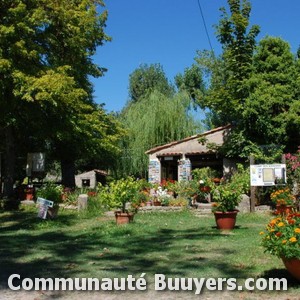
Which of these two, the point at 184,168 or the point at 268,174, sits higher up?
the point at 184,168

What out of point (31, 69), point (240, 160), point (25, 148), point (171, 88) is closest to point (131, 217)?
point (31, 69)

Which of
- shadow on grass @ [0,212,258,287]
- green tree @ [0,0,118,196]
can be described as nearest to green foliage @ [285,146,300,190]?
shadow on grass @ [0,212,258,287]

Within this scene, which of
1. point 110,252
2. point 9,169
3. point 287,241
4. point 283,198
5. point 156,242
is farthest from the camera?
point 9,169

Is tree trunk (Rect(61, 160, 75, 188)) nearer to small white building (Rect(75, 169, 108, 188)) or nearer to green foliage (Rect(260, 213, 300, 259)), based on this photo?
small white building (Rect(75, 169, 108, 188))

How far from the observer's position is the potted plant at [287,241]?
5.29 meters

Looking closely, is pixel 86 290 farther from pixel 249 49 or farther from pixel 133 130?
pixel 133 130

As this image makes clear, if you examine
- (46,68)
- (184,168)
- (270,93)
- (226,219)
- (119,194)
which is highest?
(46,68)

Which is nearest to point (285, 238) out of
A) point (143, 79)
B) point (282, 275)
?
point (282, 275)

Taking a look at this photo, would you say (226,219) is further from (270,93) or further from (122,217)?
(270,93)

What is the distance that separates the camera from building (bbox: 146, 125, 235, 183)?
2203 cm

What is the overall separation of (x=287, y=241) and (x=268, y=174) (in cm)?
1051

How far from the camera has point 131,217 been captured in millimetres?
12953

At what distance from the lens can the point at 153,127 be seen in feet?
98.9

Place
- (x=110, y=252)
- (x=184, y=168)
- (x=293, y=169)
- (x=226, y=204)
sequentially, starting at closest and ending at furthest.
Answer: (x=110, y=252), (x=226, y=204), (x=293, y=169), (x=184, y=168)
